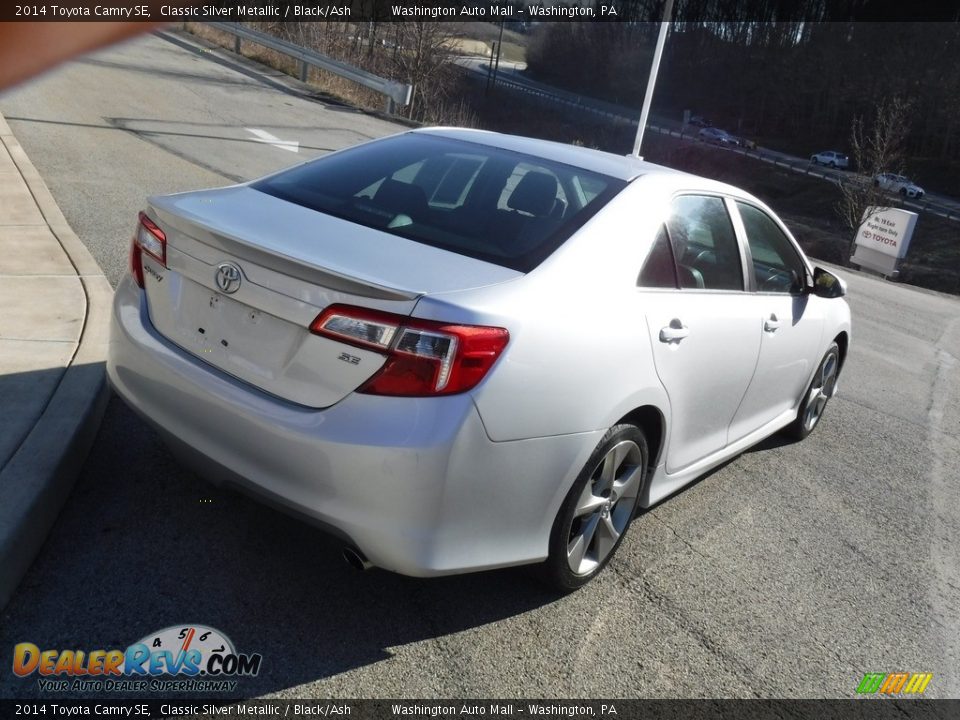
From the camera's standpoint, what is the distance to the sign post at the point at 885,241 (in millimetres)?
25500

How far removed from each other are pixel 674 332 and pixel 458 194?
1025 millimetres

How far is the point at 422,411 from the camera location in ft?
9.07

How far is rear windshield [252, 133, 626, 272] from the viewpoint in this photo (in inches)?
134

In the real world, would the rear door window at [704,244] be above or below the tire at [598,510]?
above

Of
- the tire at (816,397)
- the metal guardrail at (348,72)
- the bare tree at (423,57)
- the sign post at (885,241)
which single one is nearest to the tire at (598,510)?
the tire at (816,397)

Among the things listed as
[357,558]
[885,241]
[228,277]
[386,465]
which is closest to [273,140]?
[228,277]

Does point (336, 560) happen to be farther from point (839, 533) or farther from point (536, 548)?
point (839, 533)

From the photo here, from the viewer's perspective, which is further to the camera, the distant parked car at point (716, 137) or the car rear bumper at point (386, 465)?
the distant parked car at point (716, 137)

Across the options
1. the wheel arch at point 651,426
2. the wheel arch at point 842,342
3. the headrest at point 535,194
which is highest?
the headrest at point 535,194

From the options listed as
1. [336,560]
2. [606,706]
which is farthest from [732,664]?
[336,560]

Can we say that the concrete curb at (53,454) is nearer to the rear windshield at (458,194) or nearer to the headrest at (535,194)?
the rear windshield at (458,194)

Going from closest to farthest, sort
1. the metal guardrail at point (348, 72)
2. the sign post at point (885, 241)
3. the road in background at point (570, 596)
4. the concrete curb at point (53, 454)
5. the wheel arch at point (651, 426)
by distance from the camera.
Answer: the road in background at point (570, 596), the concrete curb at point (53, 454), the wheel arch at point (651, 426), the metal guardrail at point (348, 72), the sign post at point (885, 241)

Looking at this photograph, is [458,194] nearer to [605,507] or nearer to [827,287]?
[605,507]

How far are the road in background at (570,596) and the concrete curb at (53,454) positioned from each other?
0.08 meters
